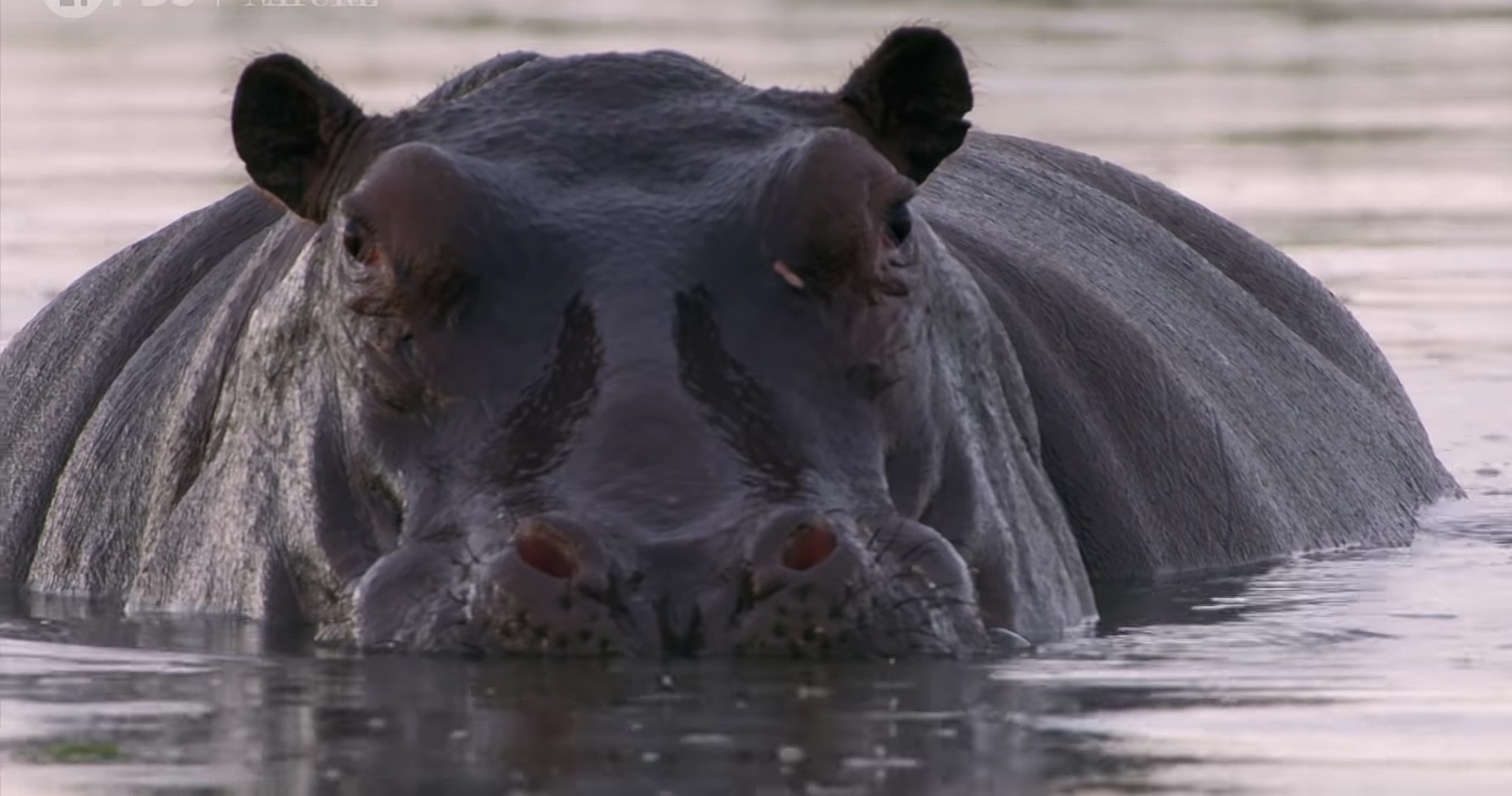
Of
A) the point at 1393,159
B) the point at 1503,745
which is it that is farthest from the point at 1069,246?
the point at 1393,159

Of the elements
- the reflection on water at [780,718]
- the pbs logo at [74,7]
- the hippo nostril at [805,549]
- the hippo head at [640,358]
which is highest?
the pbs logo at [74,7]

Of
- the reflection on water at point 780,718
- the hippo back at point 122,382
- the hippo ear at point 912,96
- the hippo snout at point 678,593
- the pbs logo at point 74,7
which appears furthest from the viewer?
the pbs logo at point 74,7

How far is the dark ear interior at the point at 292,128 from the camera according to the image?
7.71m

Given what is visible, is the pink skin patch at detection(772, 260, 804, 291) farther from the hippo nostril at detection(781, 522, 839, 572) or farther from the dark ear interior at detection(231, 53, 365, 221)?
the dark ear interior at detection(231, 53, 365, 221)

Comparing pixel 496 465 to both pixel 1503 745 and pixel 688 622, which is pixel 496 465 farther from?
pixel 1503 745

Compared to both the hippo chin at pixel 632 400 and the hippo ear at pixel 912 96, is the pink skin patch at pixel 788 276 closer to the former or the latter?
the hippo chin at pixel 632 400

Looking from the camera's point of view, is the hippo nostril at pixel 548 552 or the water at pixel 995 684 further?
the hippo nostril at pixel 548 552

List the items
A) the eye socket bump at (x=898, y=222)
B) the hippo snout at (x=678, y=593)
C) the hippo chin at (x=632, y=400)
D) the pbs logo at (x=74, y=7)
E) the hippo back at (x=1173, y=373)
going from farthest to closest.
Result: the pbs logo at (x=74, y=7) → the hippo back at (x=1173, y=373) → the eye socket bump at (x=898, y=222) → the hippo chin at (x=632, y=400) → the hippo snout at (x=678, y=593)

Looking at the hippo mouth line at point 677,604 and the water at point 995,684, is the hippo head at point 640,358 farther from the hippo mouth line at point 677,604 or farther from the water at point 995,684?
the water at point 995,684

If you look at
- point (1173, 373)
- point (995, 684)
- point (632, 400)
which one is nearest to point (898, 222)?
point (632, 400)

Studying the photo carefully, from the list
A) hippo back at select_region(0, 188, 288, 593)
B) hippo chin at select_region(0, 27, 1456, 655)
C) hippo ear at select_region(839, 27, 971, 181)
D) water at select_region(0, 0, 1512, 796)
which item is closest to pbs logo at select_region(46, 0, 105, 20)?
water at select_region(0, 0, 1512, 796)

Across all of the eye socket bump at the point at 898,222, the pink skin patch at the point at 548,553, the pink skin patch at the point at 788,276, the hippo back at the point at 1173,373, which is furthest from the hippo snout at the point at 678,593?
the hippo back at the point at 1173,373

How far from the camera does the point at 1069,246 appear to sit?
32.3 ft

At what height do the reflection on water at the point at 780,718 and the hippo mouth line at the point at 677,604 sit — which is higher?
the hippo mouth line at the point at 677,604
